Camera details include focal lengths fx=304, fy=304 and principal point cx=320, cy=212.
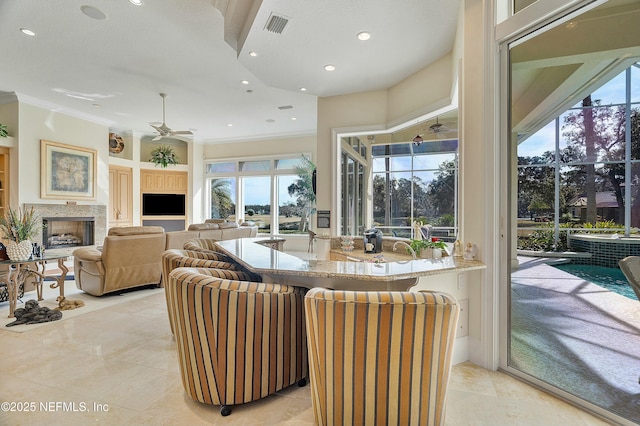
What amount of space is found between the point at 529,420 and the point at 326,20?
11.1ft

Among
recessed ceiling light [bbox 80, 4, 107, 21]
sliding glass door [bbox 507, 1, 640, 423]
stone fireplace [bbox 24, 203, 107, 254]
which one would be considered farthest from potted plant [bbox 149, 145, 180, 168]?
sliding glass door [bbox 507, 1, 640, 423]

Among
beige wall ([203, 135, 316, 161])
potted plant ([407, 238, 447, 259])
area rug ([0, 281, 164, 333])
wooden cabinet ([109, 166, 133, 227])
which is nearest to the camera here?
potted plant ([407, 238, 447, 259])

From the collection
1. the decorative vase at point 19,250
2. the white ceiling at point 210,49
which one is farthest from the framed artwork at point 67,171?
the decorative vase at point 19,250

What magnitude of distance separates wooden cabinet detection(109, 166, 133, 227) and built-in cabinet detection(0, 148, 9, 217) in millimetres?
2223

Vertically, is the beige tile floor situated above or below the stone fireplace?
below

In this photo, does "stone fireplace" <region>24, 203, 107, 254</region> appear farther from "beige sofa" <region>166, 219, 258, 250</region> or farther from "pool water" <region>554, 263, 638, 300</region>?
"pool water" <region>554, 263, 638, 300</region>

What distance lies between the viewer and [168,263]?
239 centimetres

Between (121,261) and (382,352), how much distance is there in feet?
13.5

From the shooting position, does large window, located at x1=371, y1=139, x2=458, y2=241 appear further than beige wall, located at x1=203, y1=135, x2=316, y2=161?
No

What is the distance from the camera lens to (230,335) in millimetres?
1694

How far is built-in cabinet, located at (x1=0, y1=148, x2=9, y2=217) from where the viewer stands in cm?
616

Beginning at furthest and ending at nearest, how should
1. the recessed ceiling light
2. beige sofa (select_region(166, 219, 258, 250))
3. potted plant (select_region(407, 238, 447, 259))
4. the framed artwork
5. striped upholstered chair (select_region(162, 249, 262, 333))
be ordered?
the framed artwork → beige sofa (select_region(166, 219, 258, 250)) → the recessed ceiling light → potted plant (select_region(407, 238, 447, 259)) → striped upholstered chair (select_region(162, 249, 262, 333))

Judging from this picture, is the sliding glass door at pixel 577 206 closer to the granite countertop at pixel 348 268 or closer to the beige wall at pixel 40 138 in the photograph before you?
the granite countertop at pixel 348 268

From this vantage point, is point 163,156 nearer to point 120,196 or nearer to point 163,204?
point 163,204
